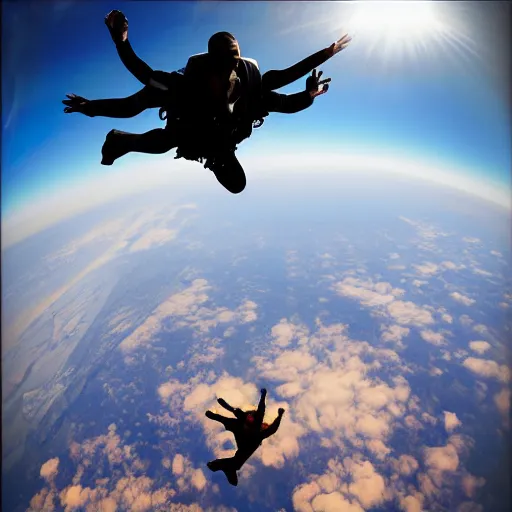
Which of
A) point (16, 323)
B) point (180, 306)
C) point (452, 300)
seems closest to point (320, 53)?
point (180, 306)

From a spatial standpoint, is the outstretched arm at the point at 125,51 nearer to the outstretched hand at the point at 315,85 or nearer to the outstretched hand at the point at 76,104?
the outstretched hand at the point at 76,104

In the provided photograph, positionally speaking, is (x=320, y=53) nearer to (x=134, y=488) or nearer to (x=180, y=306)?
(x=134, y=488)

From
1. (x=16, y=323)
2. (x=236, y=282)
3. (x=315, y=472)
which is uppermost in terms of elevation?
(x=16, y=323)

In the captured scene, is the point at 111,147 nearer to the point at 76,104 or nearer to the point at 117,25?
the point at 76,104

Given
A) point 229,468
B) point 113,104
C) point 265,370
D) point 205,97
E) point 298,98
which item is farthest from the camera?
point 265,370

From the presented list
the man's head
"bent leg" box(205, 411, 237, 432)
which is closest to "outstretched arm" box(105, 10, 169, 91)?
the man's head

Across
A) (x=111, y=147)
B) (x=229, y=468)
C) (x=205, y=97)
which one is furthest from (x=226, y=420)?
(x=205, y=97)

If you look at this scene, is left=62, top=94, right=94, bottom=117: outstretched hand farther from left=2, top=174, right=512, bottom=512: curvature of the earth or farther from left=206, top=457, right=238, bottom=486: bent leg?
left=2, top=174, right=512, bottom=512: curvature of the earth

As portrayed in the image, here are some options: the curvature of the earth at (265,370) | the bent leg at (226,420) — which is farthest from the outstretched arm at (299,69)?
the curvature of the earth at (265,370)
